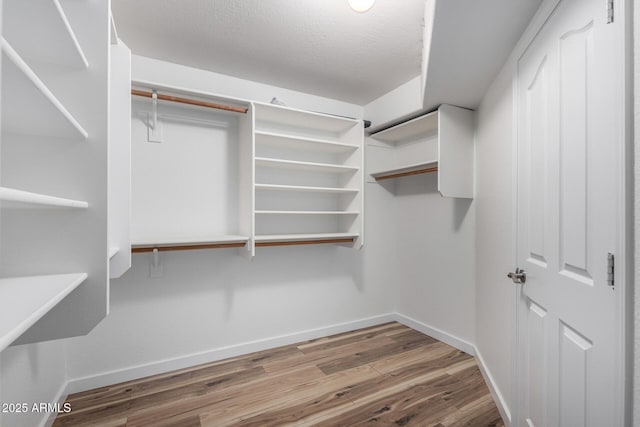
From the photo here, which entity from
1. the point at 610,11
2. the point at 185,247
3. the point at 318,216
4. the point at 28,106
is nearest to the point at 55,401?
the point at 185,247

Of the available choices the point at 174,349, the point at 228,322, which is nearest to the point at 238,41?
the point at 228,322

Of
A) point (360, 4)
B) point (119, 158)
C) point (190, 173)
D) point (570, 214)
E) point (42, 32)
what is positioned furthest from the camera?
point (190, 173)

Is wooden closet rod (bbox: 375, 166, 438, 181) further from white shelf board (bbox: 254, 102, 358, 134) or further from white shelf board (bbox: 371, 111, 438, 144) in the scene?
white shelf board (bbox: 254, 102, 358, 134)

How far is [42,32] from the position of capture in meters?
0.83

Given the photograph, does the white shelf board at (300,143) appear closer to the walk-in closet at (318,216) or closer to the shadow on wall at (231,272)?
the walk-in closet at (318,216)

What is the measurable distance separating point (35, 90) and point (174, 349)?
84.2 inches

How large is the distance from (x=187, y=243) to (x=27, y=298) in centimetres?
133

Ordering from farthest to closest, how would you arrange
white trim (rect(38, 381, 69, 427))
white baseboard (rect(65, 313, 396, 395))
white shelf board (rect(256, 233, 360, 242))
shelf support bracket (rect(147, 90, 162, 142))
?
1. white shelf board (rect(256, 233, 360, 242))
2. shelf support bracket (rect(147, 90, 162, 142))
3. white baseboard (rect(65, 313, 396, 395))
4. white trim (rect(38, 381, 69, 427))

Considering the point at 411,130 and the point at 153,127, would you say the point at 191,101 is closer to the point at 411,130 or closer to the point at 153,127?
the point at 153,127

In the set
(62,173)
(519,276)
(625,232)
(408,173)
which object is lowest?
(519,276)

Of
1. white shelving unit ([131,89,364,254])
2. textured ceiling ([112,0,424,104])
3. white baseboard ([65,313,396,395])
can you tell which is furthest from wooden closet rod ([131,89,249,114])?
white baseboard ([65,313,396,395])

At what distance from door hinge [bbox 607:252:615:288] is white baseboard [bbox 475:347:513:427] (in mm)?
1181

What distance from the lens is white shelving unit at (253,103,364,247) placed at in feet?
A: 8.32

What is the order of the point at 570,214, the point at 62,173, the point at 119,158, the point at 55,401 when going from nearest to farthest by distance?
the point at 62,173, the point at 570,214, the point at 119,158, the point at 55,401
